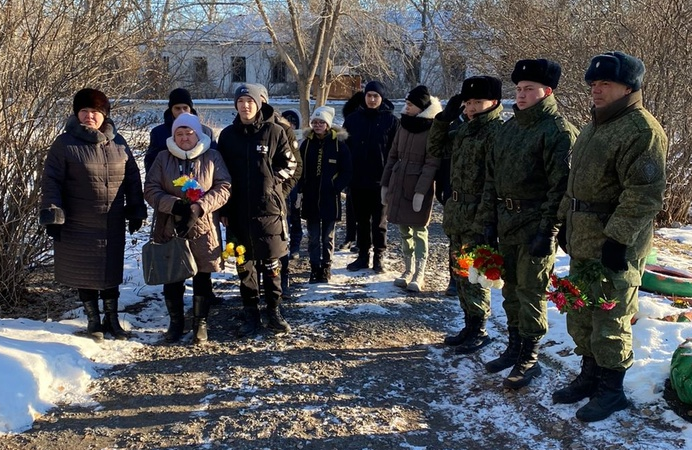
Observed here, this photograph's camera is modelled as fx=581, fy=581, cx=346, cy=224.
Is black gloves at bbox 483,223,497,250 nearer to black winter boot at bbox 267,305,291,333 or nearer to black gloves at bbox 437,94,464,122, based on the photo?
black gloves at bbox 437,94,464,122

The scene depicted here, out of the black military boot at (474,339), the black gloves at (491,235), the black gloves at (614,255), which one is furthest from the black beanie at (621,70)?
the black military boot at (474,339)

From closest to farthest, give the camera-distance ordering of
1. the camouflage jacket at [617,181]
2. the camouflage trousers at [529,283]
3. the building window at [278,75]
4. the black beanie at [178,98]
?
the camouflage jacket at [617,181], the camouflage trousers at [529,283], the black beanie at [178,98], the building window at [278,75]

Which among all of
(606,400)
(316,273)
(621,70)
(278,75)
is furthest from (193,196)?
(278,75)

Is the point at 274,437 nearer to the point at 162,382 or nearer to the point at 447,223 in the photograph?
the point at 162,382

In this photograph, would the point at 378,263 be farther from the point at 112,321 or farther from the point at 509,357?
the point at 112,321

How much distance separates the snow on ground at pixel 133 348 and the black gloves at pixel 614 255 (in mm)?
942

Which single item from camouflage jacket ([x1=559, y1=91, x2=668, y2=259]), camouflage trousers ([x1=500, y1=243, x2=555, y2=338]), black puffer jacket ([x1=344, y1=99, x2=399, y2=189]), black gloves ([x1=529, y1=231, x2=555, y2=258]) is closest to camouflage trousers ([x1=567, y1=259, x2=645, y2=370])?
camouflage jacket ([x1=559, y1=91, x2=668, y2=259])

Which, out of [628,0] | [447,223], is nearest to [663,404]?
[447,223]

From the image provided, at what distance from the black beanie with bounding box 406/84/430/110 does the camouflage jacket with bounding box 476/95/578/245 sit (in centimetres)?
186

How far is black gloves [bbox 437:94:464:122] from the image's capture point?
15.4 ft

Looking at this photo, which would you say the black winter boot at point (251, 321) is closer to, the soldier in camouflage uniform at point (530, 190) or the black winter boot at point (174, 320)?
the black winter boot at point (174, 320)

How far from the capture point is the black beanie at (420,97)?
572 cm

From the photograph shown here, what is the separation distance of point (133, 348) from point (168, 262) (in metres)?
0.78

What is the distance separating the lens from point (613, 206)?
3.31m
